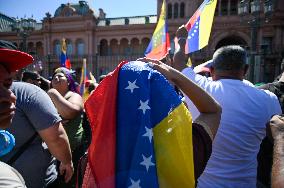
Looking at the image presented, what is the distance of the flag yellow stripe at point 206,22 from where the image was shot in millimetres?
3608

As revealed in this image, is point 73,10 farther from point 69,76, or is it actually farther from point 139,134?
point 139,134

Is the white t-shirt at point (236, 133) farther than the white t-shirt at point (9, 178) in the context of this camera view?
Yes

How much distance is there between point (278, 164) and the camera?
4.22 feet

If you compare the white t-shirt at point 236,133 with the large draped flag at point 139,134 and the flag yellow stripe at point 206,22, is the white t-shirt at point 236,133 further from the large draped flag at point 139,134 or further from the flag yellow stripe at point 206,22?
the flag yellow stripe at point 206,22

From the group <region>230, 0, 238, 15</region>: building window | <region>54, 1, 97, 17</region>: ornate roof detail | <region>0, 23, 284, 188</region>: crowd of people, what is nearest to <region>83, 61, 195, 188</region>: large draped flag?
<region>0, 23, 284, 188</region>: crowd of people

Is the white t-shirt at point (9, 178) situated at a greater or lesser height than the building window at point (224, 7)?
lesser

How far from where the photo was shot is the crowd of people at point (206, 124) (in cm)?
142

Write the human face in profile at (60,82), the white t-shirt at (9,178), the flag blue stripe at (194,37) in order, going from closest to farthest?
the white t-shirt at (9,178), the human face in profile at (60,82), the flag blue stripe at (194,37)

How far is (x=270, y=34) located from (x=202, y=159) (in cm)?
3282

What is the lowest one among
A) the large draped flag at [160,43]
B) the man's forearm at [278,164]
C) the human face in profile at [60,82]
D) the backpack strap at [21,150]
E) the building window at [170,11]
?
the backpack strap at [21,150]

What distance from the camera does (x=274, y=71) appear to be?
30.7 m

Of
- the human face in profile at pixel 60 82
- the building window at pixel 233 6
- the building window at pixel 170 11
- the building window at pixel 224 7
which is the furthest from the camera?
the building window at pixel 170 11

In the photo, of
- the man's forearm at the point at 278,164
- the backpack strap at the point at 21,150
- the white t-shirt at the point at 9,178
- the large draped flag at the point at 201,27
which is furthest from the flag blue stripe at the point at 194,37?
the white t-shirt at the point at 9,178

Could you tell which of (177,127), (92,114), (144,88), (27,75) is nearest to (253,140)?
(177,127)
